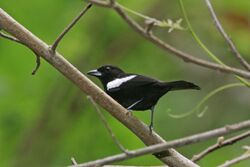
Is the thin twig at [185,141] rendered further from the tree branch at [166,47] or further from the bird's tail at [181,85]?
the bird's tail at [181,85]

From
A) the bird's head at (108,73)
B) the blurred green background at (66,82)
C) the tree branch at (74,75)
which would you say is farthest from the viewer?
the blurred green background at (66,82)

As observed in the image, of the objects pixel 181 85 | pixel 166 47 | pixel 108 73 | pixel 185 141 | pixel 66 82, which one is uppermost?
pixel 166 47

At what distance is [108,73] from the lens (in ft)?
14.5

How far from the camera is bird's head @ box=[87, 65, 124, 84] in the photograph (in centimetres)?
441

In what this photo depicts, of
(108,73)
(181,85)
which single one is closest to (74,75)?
(181,85)

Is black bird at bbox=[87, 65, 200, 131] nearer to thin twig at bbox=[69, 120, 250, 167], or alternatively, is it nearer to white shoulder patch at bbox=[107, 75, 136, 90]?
white shoulder patch at bbox=[107, 75, 136, 90]

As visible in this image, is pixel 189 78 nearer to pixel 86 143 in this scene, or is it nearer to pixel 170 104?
pixel 170 104

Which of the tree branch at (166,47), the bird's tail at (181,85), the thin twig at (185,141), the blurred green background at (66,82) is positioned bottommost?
the blurred green background at (66,82)

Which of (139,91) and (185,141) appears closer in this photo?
(185,141)

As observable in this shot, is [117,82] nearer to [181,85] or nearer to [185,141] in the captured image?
[181,85]

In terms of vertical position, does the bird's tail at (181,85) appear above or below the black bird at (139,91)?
above

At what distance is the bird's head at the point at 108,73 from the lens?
4.41m

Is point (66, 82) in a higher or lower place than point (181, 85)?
lower

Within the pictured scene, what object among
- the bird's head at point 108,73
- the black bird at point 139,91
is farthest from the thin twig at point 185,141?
the bird's head at point 108,73
